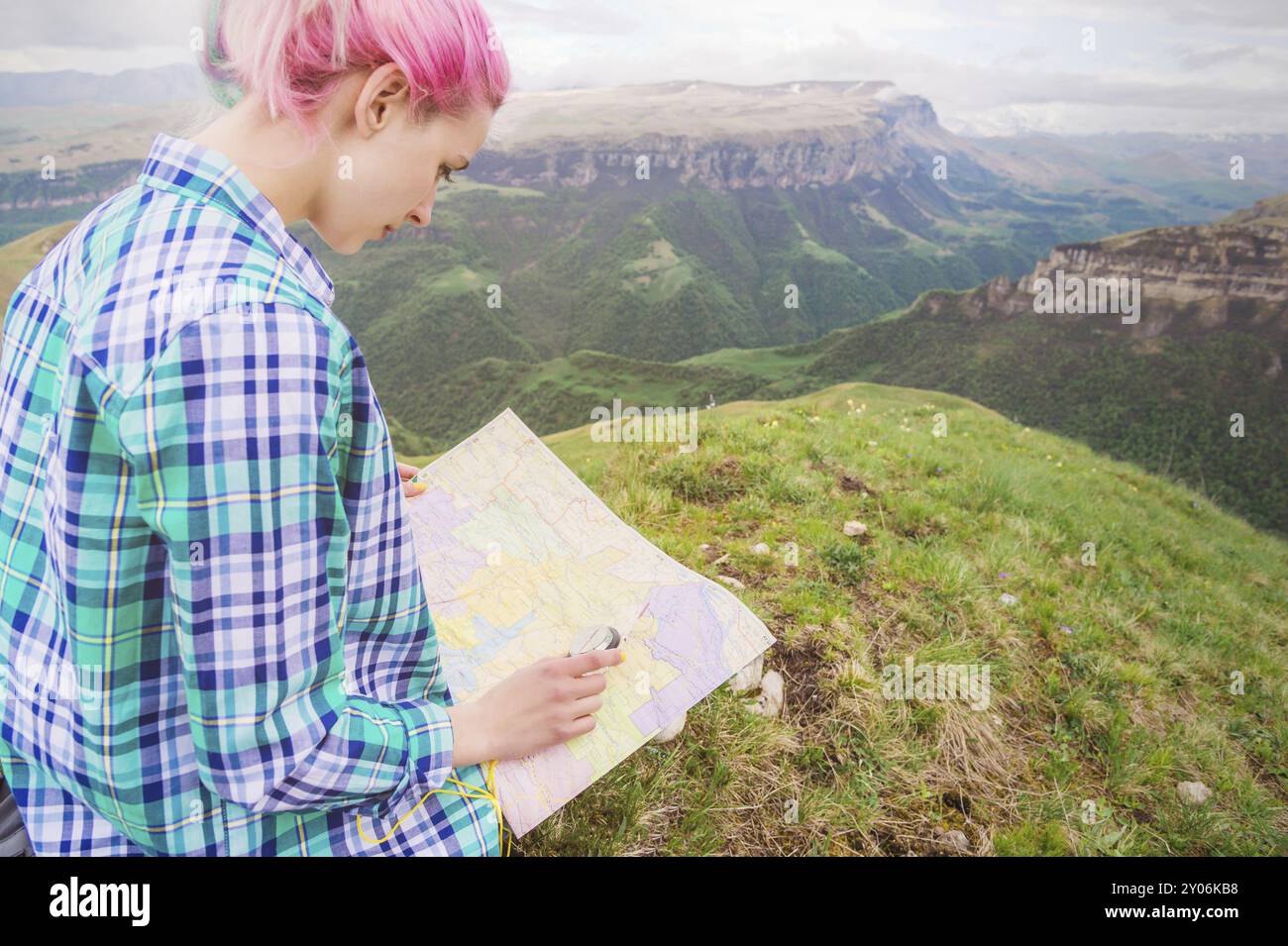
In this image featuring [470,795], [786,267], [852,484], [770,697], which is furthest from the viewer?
[786,267]

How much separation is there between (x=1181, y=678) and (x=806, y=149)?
3599 inches

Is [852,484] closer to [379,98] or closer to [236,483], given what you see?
[379,98]

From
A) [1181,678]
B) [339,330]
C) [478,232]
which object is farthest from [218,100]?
[478,232]

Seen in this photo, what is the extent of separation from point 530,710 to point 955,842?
1.75 m

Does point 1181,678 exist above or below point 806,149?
below

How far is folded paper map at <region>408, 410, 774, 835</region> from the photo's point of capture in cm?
211

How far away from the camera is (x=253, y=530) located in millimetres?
1115

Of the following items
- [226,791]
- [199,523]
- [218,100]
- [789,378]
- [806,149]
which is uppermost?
[806,149]

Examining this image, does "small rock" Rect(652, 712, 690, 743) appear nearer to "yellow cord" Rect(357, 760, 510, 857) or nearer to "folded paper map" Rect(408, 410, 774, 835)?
"folded paper map" Rect(408, 410, 774, 835)

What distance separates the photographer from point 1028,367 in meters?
40.0

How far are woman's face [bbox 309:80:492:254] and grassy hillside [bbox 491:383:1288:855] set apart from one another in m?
1.90

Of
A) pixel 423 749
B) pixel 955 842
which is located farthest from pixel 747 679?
pixel 423 749

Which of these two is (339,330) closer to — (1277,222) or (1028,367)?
(1028,367)

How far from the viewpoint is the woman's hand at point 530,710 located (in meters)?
1.70
